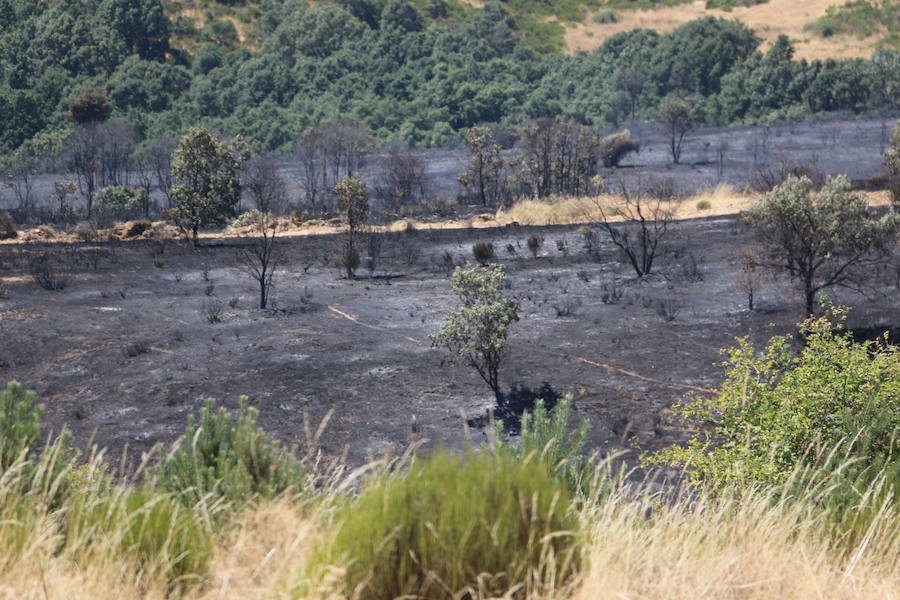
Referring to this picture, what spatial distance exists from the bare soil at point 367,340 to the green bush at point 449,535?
10.3 m

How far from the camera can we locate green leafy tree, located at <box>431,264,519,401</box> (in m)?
19.8

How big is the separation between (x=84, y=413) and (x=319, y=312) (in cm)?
898

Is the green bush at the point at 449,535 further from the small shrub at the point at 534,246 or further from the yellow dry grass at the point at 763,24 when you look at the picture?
the yellow dry grass at the point at 763,24

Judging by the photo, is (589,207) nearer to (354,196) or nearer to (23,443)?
(354,196)

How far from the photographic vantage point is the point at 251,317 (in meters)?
26.4

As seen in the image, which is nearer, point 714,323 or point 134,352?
point 134,352

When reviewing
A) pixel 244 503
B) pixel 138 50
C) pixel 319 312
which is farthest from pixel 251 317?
pixel 138 50

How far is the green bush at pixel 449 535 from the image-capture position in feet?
12.9

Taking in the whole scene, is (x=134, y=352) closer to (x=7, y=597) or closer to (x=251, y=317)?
(x=251, y=317)

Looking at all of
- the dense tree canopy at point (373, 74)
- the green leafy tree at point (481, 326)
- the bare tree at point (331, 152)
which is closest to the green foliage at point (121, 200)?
the bare tree at point (331, 152)

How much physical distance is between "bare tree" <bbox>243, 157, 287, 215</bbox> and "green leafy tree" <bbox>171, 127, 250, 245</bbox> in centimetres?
579

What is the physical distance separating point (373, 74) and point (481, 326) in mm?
77762

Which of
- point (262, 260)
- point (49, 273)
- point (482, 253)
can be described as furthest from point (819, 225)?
point (49, 273)

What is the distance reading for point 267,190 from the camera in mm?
57250
